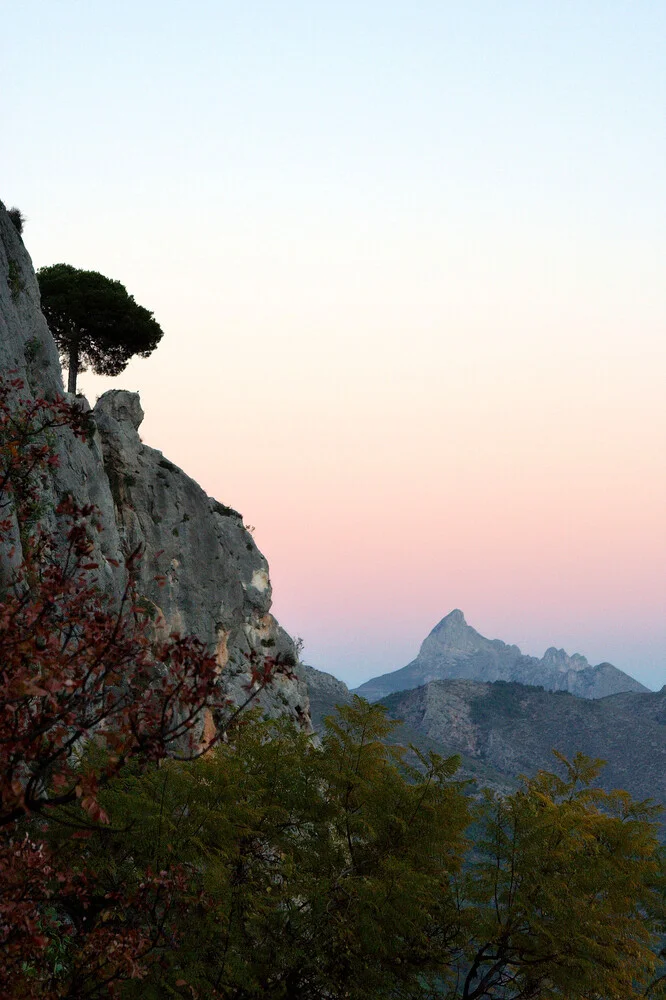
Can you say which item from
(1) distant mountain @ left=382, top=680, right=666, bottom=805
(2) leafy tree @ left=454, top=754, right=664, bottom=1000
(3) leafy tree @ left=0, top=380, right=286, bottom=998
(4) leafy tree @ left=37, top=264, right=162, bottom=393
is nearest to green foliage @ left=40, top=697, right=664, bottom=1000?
(2) leafy tree @ left=454, top=754, right=664, bottom=1000

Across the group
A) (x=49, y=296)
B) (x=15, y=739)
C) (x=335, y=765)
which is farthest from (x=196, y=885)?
(x=49, y=296)

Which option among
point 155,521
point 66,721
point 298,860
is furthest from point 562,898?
point 155,521

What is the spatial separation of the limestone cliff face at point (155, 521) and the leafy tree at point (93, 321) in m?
7.86

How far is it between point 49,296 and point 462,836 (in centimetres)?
4367

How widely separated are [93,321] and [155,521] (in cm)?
1539

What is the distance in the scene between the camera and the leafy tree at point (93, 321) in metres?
52.8

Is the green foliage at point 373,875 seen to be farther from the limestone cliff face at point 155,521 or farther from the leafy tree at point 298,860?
the limestone cliff face at point 155,521

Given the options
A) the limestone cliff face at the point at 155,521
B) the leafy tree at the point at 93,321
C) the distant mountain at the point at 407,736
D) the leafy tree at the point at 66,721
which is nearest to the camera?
the leafy tree at the point at 66,721

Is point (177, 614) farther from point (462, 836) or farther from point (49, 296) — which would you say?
point (462, 836)

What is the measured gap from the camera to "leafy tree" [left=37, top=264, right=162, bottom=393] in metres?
52.8

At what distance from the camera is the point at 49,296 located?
A: 172 feet

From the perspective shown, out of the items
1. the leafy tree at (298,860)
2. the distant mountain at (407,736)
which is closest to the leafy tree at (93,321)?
the leafy tree at (298,860)

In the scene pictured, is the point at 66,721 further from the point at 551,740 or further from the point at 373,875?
the point at 551,740

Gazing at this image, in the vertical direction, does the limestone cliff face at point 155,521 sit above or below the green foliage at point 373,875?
above
